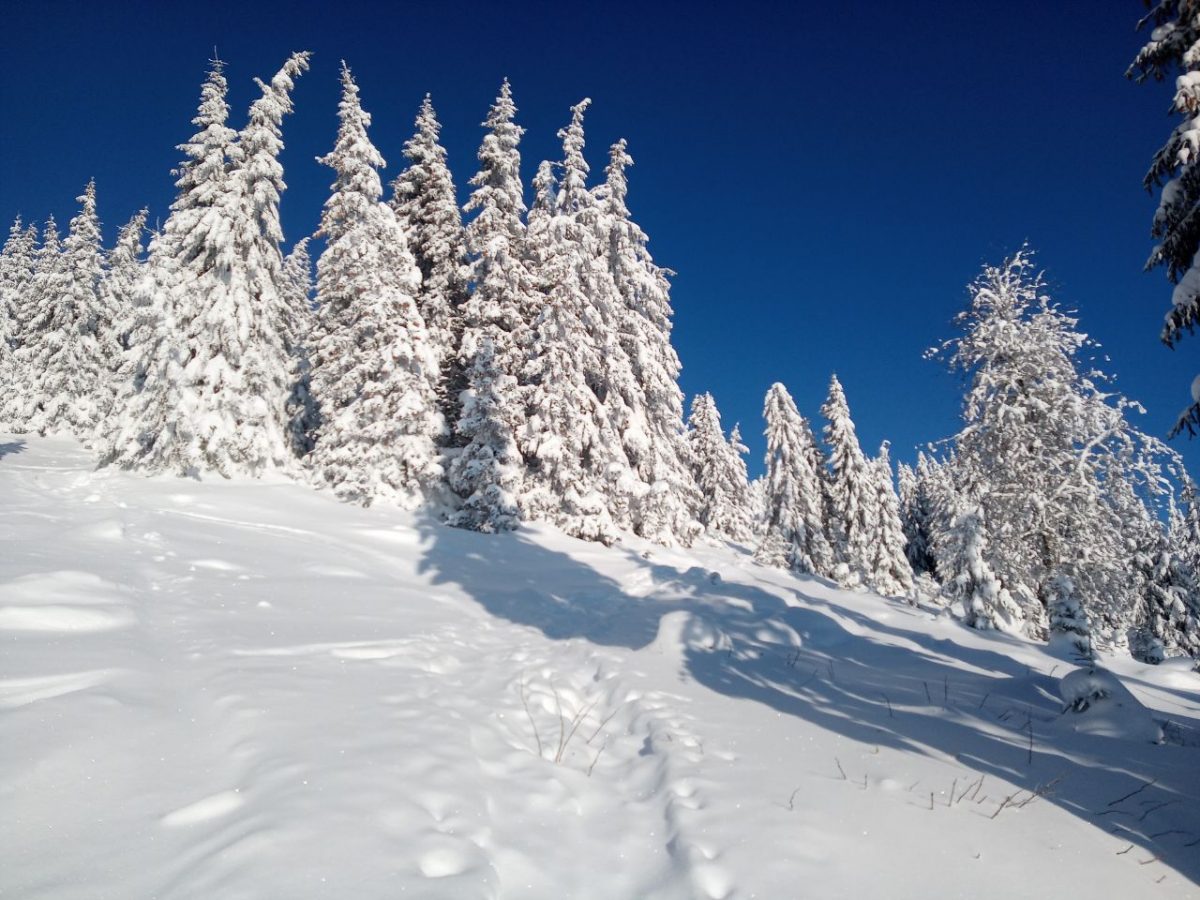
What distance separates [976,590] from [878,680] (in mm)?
19171

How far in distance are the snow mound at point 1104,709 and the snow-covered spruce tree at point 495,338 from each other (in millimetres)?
14835

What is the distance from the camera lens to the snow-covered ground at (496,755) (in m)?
3.11

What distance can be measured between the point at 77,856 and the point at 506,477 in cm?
1708

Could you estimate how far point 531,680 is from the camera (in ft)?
23.1

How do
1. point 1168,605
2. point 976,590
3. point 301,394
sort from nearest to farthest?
point 976,590, point 301,394, point 1168,605

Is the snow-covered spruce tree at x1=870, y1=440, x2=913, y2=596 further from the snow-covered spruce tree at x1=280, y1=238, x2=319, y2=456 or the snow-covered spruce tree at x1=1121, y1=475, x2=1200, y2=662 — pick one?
the snow-covered spruce tree at x1=280, y1=238, x2=319, y2=456

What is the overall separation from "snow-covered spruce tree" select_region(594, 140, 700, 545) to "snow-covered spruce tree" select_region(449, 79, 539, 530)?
3568 mm

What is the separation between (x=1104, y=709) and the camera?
6875mm

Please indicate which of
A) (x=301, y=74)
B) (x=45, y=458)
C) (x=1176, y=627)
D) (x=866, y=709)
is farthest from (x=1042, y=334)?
(x=45, y=458)

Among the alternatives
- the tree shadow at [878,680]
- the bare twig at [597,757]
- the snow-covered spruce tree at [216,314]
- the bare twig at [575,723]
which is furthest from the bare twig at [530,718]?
the snow-covered spruce tree at [216,314]

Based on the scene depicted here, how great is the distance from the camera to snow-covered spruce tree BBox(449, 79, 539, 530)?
19.7 meters

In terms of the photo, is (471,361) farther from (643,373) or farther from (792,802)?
(792,802)

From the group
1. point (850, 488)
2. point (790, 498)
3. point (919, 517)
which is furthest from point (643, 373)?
point (919, 517)

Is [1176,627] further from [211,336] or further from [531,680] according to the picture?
[211,336]
